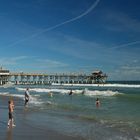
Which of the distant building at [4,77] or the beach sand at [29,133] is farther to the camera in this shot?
the distant building at [4,77]

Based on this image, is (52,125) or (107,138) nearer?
(107,138)

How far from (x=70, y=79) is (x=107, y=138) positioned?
132 metres

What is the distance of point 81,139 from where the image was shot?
13.2 meters

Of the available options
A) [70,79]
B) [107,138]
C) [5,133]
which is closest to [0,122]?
[5,133]

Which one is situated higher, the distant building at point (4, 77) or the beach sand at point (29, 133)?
the distant building at point (4, 77)

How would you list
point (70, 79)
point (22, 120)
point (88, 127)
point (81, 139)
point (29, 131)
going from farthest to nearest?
point (70, 79) → point (22, 120) → point (88, 127) → point (29, 131) → point (81, 139)

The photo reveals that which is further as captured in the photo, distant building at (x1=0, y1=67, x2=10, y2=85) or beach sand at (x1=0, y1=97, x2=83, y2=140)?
distant building at (x1=0, y1=67, x2=10, y2=85)

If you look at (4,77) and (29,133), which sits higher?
(4,77)

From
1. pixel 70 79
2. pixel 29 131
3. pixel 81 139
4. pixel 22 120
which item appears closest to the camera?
pixel 81 139

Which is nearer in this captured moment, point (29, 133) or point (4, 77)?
point (29, 133)

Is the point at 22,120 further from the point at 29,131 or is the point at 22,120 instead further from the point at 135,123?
the point at 135,123

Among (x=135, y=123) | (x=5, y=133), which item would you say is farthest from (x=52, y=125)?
(x=135, y=123)

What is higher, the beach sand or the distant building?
the distant building

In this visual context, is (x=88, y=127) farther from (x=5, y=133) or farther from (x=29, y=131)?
(x=5, y=133)
